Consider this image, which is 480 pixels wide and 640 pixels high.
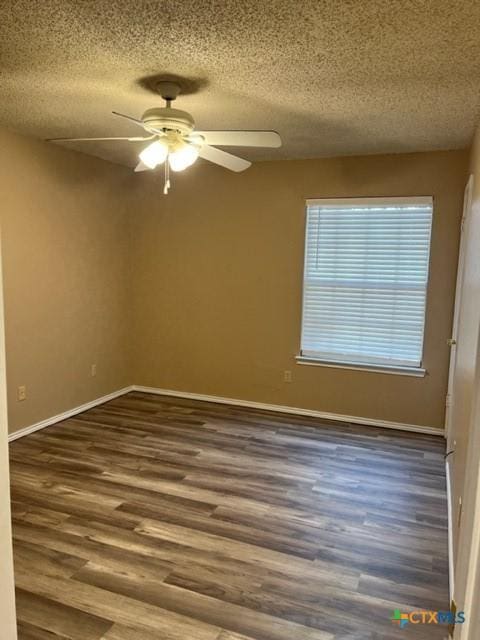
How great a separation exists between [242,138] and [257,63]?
15.5 inches

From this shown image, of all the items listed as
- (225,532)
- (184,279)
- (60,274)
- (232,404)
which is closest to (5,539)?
(225,532)

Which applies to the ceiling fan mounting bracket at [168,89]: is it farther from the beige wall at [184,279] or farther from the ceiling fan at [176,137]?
the beige wall at [184,279]

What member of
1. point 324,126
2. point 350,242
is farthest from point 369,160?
point 324,126

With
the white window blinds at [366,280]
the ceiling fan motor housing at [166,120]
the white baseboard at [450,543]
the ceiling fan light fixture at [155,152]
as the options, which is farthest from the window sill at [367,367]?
the ceiling fan motor housing at [166,120]

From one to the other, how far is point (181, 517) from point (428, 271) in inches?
112

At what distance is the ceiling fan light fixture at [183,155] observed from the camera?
2.54 meters

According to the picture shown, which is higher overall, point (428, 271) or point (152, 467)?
point (428, 271)

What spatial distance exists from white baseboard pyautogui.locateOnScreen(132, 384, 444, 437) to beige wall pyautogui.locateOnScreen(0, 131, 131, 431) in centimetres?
54

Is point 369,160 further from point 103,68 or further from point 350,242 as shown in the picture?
point 103,68

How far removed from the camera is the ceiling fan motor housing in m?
2.36

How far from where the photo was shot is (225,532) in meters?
2.54

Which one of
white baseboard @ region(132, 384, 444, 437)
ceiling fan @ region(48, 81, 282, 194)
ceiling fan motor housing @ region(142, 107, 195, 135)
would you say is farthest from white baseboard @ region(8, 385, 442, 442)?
ceiling fan motor housing @ region(142, 107, 195, 135)

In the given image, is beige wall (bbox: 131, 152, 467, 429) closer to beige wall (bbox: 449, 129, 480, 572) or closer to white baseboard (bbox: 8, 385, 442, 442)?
white baseboard (bbox: 8, 385, 442, 442)

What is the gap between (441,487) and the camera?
3.11 m
